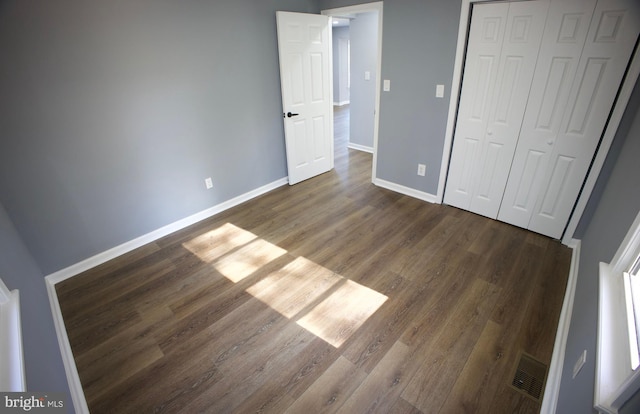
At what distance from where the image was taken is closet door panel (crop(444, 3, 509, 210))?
8.64ft

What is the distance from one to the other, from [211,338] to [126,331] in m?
0.62

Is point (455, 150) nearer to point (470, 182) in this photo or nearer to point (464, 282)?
point (470, 182)

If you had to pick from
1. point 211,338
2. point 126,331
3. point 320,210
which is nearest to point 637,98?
point 320,210

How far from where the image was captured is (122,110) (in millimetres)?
2545

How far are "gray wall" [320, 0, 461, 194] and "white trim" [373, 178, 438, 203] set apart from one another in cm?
5

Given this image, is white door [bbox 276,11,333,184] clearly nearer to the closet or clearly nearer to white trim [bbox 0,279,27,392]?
the closet

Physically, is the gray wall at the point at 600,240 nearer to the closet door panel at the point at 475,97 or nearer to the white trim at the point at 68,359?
the closet door panel at the point at 475,97

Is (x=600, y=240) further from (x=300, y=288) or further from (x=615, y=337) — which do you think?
(x=300, y=288)

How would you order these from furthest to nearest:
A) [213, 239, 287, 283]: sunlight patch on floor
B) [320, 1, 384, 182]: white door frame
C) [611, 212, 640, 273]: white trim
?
[320, 1, 384, 182]: white door frame → [213, 239, 287, 283]: sunlight patch on floor → [611, 212, 640, 273]: white trim

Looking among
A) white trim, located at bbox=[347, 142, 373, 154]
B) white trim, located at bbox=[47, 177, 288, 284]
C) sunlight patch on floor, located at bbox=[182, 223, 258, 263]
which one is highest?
white trim, located at bbox=[347, 142, 373, 154]

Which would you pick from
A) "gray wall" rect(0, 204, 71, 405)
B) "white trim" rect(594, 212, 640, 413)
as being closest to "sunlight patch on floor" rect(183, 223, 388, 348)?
"gray wall" rect(0, 204, 71, 405)

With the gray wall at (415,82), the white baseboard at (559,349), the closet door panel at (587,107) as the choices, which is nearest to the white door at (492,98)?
the gray wall at (415,82)

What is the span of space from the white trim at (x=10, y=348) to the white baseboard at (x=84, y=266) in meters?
0.75

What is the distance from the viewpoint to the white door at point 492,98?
251cm
